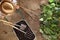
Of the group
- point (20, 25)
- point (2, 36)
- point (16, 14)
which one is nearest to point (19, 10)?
point (16, 14)

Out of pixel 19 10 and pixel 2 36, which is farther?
pixel 19 10

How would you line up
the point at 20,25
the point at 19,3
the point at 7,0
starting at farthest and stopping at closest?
the point at 19,3
the point at 20,25
the point at 7,0

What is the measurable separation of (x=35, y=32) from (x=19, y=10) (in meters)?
0.27

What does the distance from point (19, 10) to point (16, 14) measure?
0.05 metres

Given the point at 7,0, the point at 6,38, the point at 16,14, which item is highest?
the point at 7,0

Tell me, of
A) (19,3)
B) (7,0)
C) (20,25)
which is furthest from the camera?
(19,3)

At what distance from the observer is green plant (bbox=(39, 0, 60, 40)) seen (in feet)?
5.57

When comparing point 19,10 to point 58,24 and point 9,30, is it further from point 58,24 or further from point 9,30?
point 58,24

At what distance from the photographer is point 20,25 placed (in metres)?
1.70

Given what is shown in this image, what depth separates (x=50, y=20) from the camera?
177cm

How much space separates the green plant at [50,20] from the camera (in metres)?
1.70

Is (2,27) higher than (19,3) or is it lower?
lower

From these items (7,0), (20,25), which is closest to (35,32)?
(20,25)

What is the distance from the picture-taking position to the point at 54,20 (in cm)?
177
